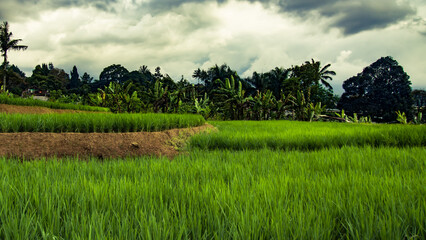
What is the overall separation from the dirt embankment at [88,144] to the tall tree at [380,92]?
122 ft

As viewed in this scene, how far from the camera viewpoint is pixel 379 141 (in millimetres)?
4238

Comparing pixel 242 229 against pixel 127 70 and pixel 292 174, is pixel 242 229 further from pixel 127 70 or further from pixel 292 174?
pixel 127 70

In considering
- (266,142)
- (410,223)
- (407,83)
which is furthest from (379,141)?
(407,83)

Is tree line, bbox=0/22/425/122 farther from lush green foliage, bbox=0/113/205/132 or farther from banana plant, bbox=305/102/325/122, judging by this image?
lush green foliage, bbox=0/113/205/132

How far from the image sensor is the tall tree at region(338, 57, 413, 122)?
34.0 meters

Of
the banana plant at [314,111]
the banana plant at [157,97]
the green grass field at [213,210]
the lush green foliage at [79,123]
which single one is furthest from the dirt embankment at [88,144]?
the banana plant at [314,111]

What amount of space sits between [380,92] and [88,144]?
4129 cm

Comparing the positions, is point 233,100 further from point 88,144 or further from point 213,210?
point 213,210

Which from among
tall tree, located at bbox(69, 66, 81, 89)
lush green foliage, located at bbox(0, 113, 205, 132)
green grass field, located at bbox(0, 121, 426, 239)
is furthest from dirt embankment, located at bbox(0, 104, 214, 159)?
tall tree, located at bbox(69, 66, 81, 89)

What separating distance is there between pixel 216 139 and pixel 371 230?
3.28 meters

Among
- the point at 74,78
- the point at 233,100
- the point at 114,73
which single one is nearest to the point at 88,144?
the point at 233,100

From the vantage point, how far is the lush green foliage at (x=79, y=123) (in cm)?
384

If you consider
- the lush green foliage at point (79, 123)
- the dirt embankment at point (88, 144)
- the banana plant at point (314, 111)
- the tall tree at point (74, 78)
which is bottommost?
the dirt embankment at point (88, 144)

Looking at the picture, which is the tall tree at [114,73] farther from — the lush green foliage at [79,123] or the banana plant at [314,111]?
the lush green foliage at [79,123]
